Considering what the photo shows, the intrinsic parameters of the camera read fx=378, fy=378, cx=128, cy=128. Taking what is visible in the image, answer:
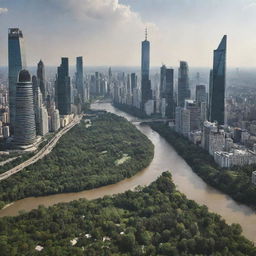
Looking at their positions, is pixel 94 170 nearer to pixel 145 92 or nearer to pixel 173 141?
pixel 173 141

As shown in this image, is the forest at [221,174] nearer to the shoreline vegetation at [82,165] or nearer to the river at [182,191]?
the river at [182,191]

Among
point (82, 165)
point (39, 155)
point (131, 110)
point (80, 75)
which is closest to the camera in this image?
point (82, 165)

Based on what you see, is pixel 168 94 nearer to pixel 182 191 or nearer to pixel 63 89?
pixel 63 89

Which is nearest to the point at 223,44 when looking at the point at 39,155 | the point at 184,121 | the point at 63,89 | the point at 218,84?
the point at 218,84

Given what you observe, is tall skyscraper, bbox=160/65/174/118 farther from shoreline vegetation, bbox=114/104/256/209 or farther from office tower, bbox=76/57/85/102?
office tower, bbox=76/57/85/102

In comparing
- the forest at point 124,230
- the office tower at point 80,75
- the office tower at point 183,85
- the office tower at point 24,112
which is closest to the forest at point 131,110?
the office tower at point 183,85
